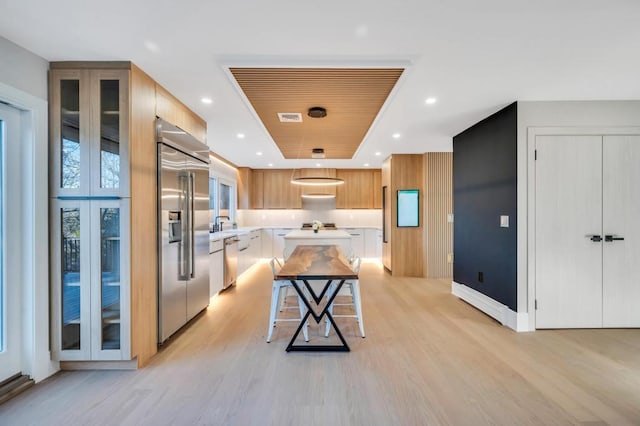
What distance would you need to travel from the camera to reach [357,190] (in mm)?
8039

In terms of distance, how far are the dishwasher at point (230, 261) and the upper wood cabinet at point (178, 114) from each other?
183 centimetres

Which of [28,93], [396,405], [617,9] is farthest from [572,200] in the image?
[28,93]

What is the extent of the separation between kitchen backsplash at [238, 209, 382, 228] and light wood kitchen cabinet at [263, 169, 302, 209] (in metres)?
0.37

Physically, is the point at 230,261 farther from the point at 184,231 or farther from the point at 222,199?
the point at 222,199

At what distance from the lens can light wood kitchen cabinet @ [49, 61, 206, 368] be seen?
241 cm

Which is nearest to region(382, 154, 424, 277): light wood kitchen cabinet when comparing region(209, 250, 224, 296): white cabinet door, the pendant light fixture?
the pendant light fixture

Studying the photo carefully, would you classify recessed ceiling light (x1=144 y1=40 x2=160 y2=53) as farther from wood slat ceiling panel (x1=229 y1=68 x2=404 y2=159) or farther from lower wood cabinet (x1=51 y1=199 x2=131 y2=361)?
lower wood cabinet (x1=51 y1=199 x2=131 y2=361)

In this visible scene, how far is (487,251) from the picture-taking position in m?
3.82

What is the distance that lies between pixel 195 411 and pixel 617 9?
3660 mm

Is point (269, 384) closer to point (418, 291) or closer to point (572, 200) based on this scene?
point (418, 291)

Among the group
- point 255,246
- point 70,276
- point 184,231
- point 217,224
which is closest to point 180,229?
point 184,231

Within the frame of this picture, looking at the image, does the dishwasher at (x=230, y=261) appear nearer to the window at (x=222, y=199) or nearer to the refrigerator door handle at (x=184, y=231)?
the window at (x=222, y=199)

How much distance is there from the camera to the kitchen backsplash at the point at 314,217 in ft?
27.3

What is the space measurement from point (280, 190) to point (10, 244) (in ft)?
19.8
